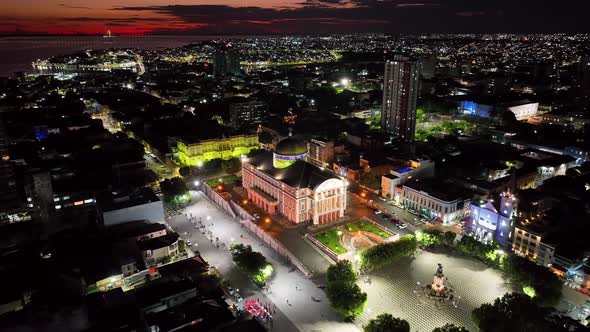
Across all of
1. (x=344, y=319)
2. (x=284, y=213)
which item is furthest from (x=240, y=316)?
(x=284, y=213)

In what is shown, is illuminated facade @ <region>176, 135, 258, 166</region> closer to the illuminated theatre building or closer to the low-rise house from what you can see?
the illuminated theatre building

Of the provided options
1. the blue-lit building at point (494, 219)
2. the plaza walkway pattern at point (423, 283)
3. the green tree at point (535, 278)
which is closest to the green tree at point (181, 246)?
the plaza walkway pattern at point (423, 283)

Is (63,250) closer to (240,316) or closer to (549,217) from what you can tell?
(240,316)

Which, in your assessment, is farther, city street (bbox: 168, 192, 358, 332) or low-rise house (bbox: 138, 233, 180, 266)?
low-rise house (bbox: 138, 233, 180, 266)

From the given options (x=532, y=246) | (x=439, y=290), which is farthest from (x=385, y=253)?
(x=532, y=246)

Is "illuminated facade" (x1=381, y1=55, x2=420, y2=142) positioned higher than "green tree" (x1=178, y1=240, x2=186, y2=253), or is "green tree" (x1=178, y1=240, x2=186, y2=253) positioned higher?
"illuminated facade" (x1=381, y1=55, x2=420, y2=142)

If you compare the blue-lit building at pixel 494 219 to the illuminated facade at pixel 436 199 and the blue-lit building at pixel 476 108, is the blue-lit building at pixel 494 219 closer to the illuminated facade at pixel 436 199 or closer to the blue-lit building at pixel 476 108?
the illuminated facade at pixel 436 199

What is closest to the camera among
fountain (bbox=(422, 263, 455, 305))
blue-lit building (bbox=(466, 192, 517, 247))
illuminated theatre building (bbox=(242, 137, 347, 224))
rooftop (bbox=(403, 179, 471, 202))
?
fountain (bbox=(422, 263, 455, 305))

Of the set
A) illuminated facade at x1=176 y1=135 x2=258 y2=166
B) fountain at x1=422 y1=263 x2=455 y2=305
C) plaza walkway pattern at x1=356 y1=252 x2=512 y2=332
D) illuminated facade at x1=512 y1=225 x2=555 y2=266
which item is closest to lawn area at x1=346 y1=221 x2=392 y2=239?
plaza walkway pattern at x1=356 y1=252 x2=512 y2=332
